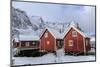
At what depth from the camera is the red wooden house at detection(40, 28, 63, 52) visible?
2596 mm

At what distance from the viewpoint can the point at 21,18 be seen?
2.50m

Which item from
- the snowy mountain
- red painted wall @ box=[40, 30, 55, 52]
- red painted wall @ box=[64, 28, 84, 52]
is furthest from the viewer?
red painted wall @ box=[64, 28, 84, 52]

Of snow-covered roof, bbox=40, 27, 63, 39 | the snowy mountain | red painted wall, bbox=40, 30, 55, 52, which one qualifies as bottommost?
red painted wall, bbox=40, 30, 55, 52

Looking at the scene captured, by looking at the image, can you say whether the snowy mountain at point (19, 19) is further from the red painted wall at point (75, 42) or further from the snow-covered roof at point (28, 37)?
the red painted wall at point (75, 42)

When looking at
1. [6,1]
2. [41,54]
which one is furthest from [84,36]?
[6,1]

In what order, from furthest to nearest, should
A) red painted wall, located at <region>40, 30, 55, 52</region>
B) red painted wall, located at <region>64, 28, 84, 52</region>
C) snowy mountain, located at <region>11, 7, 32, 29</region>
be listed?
red painted wall, located at <region>64, 28, 84, 52</region>
red painted wall, located at <region>40, 30, 55, 52</region>
snowy mountain, located at <region>11, 7, 32, 29</region>

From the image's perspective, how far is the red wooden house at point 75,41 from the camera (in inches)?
106

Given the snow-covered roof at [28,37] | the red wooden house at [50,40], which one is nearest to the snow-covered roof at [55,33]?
the red wooden house at [50,40]

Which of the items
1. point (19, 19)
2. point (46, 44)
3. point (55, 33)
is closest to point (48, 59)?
point (46, 44)

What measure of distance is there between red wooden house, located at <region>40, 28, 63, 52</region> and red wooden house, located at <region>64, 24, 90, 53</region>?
10 cm

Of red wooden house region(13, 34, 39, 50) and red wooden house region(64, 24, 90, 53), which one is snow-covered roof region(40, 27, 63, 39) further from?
red wooden house region(13, 34, 39, 50)

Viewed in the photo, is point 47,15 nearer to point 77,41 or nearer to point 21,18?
point 21,18

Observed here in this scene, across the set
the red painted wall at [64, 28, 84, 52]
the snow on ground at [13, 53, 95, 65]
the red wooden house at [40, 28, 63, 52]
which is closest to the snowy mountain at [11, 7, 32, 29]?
the red wooden house at [40, 28, 63, 52]

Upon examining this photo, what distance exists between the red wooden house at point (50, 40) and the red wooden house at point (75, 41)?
97mm
